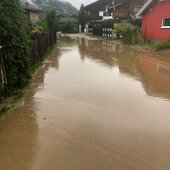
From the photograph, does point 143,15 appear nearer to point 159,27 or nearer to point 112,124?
point 159,27

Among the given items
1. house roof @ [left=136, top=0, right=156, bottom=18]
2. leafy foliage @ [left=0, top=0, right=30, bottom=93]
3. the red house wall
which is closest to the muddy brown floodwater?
leafy foliage @ [left=0, top=0, right=30, bottom=93]

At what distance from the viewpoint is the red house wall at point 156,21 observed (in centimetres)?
2312

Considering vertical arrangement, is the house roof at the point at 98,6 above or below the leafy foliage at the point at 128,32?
above

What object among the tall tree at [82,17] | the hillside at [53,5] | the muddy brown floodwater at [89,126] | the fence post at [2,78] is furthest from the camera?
the hillside at [53,5]

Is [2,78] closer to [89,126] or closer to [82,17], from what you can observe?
[89,126]

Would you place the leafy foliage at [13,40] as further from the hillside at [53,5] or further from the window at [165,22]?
the hillside at [53,5]

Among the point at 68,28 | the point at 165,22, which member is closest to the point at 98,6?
the point at 68,28

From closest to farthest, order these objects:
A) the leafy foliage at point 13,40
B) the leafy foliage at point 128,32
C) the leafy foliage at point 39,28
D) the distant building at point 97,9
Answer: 1. the leafy foliage at point 13,40
2. the leafy foliage at point 39,28
3. the leafy foliage at point 128,32
4. the distant building at point 97,9

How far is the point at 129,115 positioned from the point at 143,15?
2246 centimetres

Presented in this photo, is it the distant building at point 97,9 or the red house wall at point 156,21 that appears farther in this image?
the distant building at point 97,9

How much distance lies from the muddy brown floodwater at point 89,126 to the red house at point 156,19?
1340cm

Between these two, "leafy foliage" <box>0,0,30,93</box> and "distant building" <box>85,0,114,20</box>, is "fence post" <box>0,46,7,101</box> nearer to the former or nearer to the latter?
"leafy foliage" <box>0,0,30,93</box>

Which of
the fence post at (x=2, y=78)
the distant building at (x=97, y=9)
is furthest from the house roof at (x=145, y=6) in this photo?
the distant building at (x=97, y=9)

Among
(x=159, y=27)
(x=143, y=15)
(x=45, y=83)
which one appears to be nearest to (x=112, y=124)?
(x=45, y=83)
